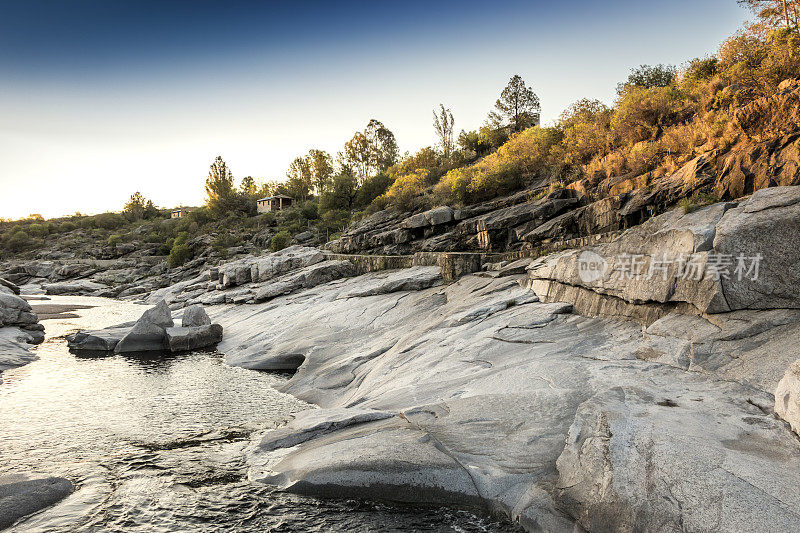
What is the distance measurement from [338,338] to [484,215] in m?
17.5

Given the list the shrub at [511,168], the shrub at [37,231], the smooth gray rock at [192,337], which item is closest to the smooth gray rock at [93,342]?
the smooth gray rock at [192,337]

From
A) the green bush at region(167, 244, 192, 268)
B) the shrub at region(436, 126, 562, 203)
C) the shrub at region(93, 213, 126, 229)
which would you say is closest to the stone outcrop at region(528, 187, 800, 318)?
the shrub at region(436, 126, 562, 203)

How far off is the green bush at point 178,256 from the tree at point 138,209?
57.8 meters

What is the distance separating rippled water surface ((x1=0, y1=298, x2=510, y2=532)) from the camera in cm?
656

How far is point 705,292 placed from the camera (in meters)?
9.31

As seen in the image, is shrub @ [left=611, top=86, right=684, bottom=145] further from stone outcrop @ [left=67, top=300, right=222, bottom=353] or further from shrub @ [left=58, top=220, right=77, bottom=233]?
shrub @ [left=58, top=220, right=77, bottom=233]

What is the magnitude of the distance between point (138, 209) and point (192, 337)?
388 ft

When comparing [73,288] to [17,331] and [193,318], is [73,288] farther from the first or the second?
[193,318]

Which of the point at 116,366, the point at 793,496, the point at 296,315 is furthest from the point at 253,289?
the point at 793,496

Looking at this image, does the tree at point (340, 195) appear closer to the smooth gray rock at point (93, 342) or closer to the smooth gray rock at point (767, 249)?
the smooth gray rock at point (93, 342)

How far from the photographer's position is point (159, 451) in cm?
948

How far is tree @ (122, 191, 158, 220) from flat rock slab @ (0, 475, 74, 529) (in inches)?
5105

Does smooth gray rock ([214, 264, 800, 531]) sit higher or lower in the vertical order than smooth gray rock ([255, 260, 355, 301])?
lower

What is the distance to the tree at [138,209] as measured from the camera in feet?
383
